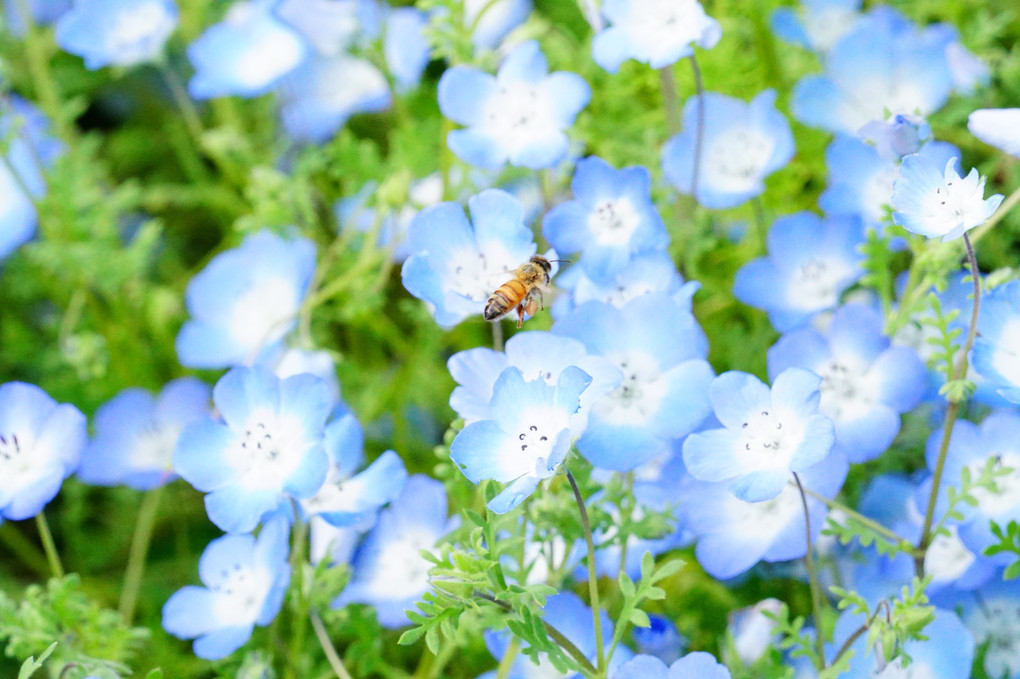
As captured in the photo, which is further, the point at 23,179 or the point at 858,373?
the point at 23,179

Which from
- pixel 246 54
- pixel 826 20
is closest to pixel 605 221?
pixel 826 20

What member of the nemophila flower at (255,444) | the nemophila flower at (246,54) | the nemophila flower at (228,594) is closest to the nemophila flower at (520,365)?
the nemophila flower at (255,444)

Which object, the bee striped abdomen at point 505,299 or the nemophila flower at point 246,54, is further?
the nemophila flower at point 246,54

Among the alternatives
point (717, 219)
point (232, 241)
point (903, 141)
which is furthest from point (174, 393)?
point (903, 141)

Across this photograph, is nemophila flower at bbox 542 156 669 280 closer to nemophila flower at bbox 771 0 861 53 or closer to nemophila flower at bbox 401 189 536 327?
nemophila flower at bbox 401 189 536 327

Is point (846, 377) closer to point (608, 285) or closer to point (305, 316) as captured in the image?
point (608, 285)

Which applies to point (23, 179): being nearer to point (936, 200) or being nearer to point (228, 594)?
point (228, 594)

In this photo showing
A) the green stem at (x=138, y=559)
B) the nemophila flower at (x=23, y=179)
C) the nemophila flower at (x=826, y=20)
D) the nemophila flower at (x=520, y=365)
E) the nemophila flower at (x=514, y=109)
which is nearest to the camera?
the nemophila flower at (x=520, y=365)

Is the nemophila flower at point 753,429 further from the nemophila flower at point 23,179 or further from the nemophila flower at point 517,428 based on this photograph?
the nemophila flower at point 23,179
